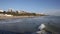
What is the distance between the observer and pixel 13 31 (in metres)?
1.85

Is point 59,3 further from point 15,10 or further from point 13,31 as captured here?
point 13,31

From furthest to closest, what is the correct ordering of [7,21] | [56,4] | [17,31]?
[7,21], [17,31], [56,4]

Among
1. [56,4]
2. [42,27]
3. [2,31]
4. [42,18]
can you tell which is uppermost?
[56,4]

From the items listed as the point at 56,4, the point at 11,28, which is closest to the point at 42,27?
the point at 56,4

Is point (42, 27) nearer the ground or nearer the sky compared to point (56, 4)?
nearer the ground

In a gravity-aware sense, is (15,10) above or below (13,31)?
above

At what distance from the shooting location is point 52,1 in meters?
1.75

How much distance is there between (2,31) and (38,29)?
0.69 m

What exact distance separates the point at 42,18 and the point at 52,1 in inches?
13.7

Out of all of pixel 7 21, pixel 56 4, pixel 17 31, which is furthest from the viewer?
pixel 7 21

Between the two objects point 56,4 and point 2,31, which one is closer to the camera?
point 56,4

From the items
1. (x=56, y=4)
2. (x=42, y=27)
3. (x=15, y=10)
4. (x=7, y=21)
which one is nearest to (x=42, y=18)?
(x=42, y=27)

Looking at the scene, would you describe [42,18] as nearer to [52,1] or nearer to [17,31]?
[52,1]

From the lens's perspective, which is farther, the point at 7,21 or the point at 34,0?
the point at 7,21
